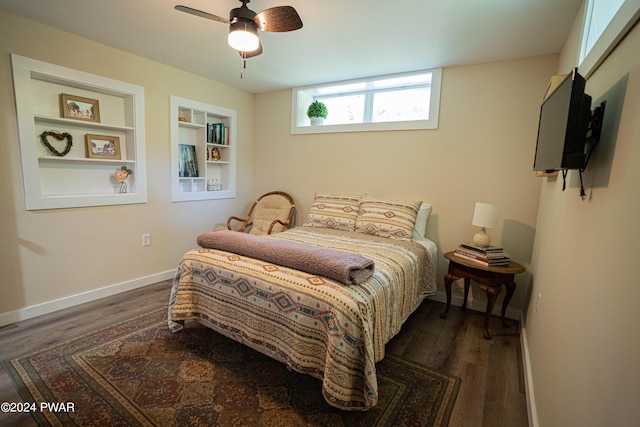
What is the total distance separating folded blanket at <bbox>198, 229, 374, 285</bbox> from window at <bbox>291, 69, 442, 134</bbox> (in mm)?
1924

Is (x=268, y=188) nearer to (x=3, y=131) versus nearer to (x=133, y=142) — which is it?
(x=133, y=142)

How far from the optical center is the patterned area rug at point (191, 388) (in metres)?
1.48

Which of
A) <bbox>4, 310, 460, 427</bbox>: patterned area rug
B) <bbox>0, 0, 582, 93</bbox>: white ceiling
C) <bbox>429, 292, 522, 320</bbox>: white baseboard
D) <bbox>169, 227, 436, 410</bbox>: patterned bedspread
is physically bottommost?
<bbox>4, 310, 460, 427</bbox>: patterned area rug

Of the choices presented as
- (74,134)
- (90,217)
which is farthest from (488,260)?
(74,134)

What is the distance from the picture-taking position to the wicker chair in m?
3.79

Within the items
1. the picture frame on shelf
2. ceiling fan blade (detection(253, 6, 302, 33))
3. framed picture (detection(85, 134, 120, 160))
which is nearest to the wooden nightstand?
ceiling fan blade (detection(253, 6, 302, 33))

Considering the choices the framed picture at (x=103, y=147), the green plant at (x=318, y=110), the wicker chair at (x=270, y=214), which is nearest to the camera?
the framed picture at (x=103, y=147)

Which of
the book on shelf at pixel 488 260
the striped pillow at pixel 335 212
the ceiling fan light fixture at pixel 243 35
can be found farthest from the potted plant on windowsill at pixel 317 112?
the book on shelf at pixel 488 260

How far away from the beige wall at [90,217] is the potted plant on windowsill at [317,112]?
1.09 m

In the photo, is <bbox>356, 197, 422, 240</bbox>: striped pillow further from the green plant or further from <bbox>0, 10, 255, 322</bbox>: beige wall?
<bbox>0, 10, 255, 322</bbox>: beige wall

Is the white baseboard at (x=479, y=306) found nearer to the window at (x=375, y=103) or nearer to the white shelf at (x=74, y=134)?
the window at (x=375, y=103)

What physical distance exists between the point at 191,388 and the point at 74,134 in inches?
98.7

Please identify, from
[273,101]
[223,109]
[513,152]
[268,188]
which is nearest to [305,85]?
[273,101]

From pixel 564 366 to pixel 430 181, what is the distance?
2120mm
